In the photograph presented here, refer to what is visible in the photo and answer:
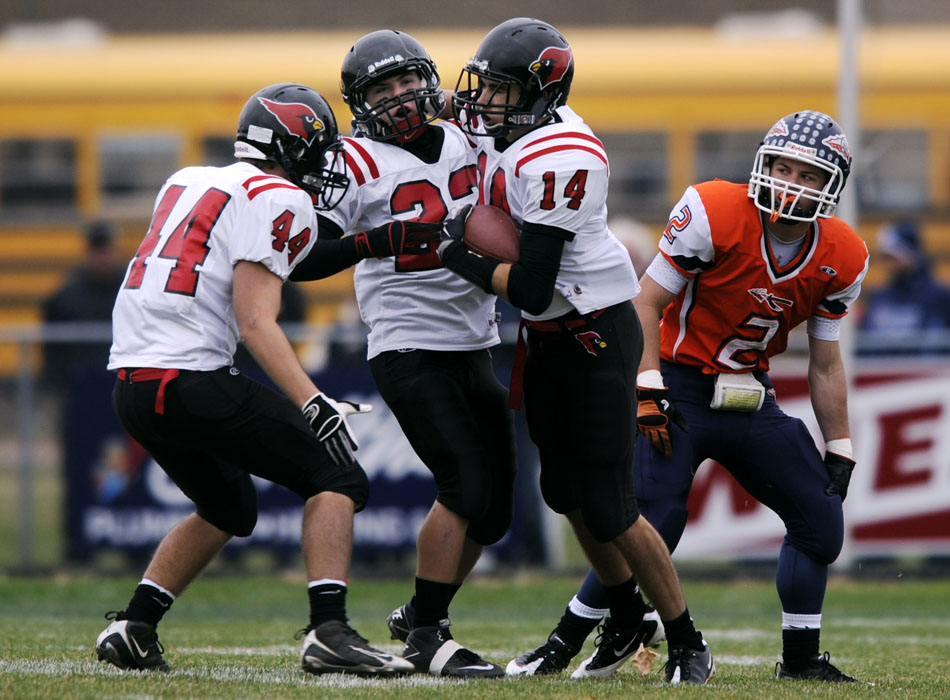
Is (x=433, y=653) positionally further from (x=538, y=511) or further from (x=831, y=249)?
(x=538, y=511)

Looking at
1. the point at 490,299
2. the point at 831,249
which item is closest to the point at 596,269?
the point at 490,299

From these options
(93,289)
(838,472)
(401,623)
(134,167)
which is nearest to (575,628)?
(401,623)

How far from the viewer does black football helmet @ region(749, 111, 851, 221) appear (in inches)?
188

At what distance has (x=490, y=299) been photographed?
5062 mm

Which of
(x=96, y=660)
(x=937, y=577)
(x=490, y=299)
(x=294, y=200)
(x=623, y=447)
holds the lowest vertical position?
(x=937, y=577)

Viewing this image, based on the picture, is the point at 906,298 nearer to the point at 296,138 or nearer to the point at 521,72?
the point at 521,72

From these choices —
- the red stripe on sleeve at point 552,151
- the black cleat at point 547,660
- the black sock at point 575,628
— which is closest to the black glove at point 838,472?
the black sock at point 575,628

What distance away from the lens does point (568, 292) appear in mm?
4684

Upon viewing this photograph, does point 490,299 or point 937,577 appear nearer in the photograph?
point 490,299

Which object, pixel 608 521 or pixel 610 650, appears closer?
pixel 608 521

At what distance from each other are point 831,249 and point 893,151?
809 cm

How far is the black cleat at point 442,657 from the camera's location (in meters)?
4.63

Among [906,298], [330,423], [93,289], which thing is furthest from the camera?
[93,289]

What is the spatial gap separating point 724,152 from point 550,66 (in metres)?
8.28
